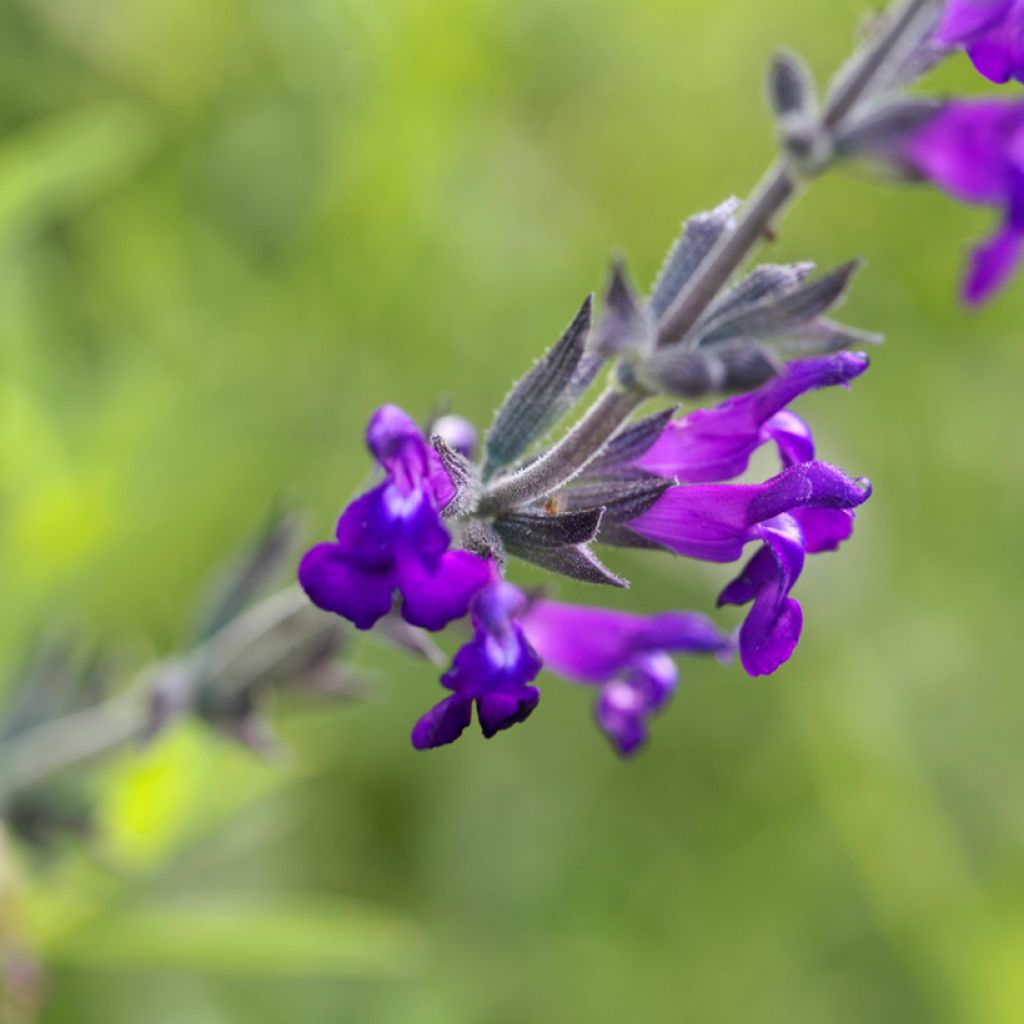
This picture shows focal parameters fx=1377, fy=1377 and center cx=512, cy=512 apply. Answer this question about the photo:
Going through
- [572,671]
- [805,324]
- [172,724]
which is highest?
[805,324]

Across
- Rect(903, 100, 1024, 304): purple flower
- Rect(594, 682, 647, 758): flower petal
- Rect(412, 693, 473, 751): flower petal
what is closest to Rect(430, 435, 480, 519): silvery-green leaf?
Rect(412, 693, 473, 751): flower petal

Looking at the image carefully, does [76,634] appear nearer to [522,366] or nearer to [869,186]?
[522,366]

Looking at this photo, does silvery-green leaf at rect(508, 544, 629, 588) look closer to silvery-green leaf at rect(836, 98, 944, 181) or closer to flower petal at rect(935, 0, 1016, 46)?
silvery-green leaf at rect(836, 98, 944, 181)

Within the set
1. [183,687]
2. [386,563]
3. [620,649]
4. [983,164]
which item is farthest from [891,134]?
[183,687]

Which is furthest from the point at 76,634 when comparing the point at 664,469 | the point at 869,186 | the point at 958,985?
the point at 869,186

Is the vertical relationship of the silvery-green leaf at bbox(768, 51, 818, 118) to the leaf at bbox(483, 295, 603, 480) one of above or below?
above

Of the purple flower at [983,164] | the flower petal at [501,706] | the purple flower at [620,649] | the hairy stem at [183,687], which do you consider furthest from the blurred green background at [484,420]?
the purple flower at [983,164]

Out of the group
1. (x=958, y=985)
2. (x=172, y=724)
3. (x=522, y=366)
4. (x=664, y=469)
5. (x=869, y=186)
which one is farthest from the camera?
(x=869, y=186)
